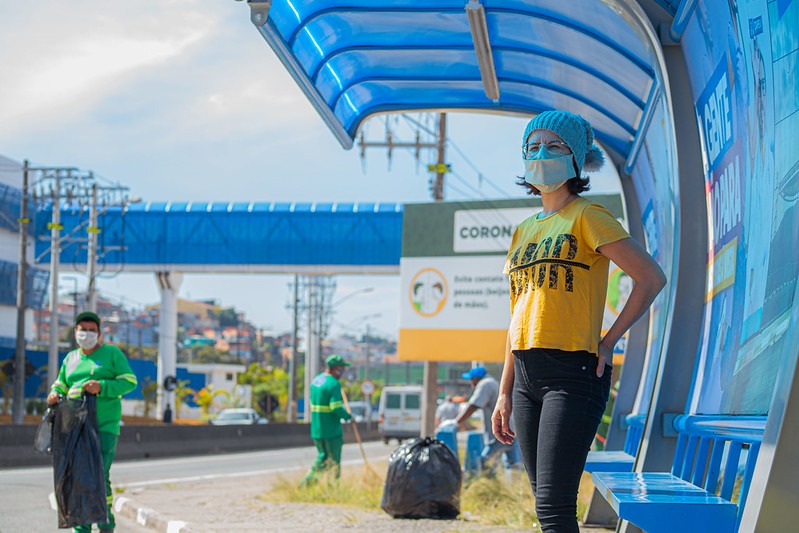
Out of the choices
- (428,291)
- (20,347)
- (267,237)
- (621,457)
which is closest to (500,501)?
(621,457)

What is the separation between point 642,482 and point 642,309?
3.18 ft

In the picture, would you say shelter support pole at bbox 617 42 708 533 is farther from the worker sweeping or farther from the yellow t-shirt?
the worker sweeping

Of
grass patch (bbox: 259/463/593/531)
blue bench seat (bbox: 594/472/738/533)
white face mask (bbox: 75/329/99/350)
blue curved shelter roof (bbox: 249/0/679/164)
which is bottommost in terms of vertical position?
grass patch (bbox: 259/463/593/531)

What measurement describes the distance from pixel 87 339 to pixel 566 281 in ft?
16.6

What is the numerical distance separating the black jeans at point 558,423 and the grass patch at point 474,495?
4.91 metres

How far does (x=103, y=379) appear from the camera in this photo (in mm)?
8078

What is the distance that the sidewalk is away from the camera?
922cm

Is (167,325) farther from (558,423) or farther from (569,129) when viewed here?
(558,423)

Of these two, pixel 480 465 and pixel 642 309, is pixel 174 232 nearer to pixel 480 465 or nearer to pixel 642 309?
pixel 480 465

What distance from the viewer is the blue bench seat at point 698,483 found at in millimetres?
3680

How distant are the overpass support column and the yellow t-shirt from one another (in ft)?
156

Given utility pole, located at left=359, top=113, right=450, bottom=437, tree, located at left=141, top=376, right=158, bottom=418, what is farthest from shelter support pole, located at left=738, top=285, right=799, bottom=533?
tree, located at left=141, top=376, right=158, bottom=418

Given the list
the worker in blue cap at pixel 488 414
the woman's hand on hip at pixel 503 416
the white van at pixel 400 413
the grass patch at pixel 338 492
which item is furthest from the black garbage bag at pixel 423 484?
the white van at pixel 400 413

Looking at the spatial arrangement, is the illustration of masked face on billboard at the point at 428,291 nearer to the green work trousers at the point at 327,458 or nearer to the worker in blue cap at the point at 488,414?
the worker in blue cap at the point at 488,414
